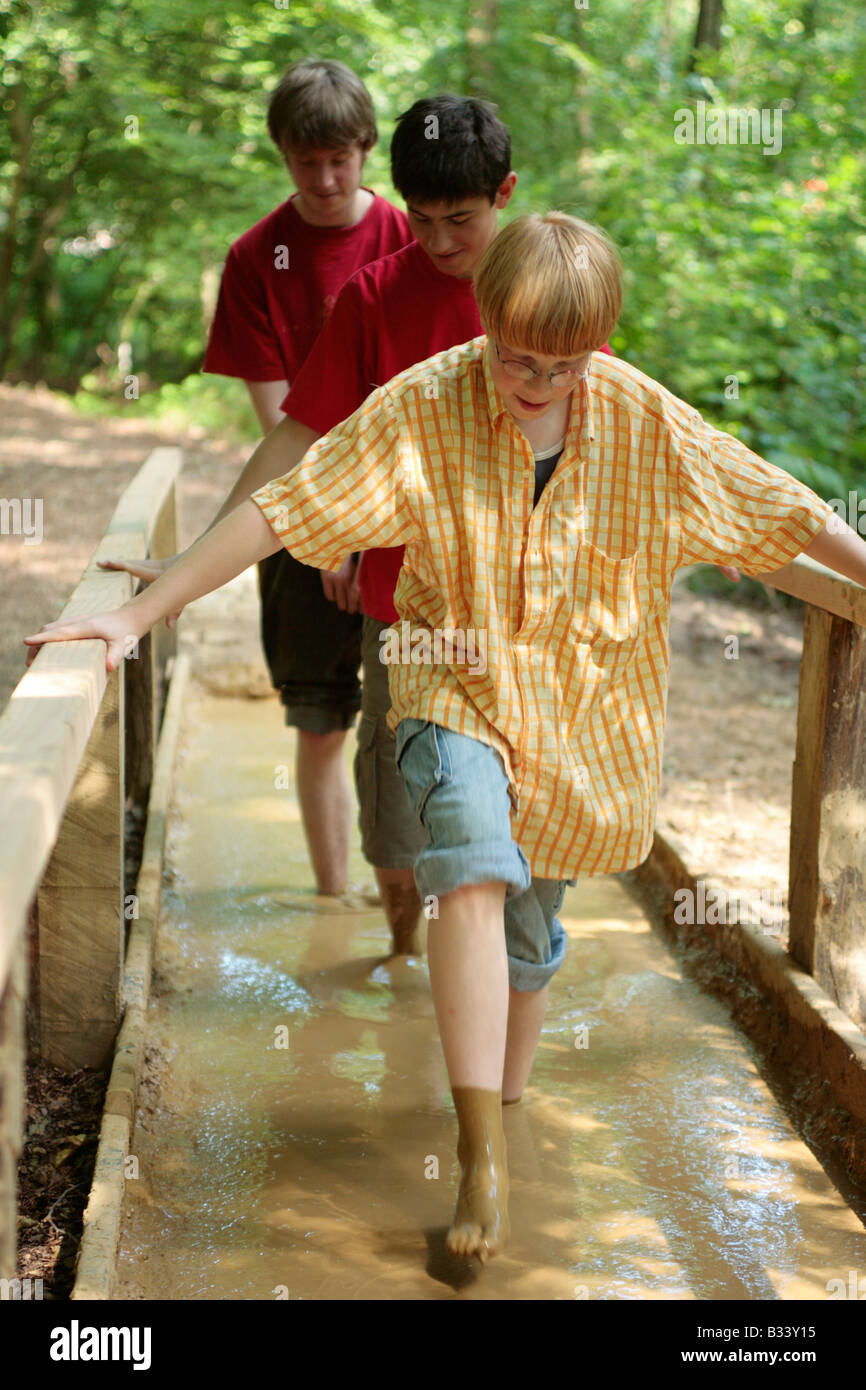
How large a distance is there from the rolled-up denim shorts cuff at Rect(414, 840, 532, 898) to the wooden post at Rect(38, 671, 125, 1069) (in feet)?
2.68

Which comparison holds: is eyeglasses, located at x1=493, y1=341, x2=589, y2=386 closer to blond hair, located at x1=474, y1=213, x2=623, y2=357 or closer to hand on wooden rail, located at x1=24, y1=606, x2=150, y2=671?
blond hair, located at x1=474, y1=213, x2=623, y2=357

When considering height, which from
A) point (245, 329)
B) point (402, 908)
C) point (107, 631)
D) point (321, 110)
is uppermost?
point (321, 110)

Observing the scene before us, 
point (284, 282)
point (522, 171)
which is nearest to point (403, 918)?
point (284, 282)

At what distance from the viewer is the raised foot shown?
80.8 inches

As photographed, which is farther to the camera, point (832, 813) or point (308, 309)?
point (308, 309)

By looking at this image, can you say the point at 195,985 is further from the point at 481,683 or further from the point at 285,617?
the point at 481,683

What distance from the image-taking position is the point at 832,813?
114 inches

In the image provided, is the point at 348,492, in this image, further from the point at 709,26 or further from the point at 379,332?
the point at 709,26

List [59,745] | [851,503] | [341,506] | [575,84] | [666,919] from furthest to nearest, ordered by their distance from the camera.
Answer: [575,84] < [851,503] < [666,919] < [341,506] < [59,745]

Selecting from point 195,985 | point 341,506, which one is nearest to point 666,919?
point 195,985

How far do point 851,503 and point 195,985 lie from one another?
13.8ft

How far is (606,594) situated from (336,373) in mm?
883

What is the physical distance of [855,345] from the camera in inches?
263

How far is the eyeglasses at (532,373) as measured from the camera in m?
2.08
